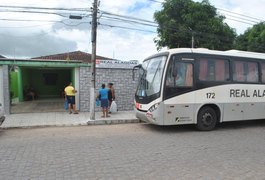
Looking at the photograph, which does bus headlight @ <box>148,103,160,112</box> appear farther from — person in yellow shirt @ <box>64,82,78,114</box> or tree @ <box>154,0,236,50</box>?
tree @ <box>154,0,236,50</box>

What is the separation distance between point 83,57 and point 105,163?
70.6ft

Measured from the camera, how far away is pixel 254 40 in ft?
83.6

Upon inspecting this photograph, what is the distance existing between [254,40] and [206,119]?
18.3 meters

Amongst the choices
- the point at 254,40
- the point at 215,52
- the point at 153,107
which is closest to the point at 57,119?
the point at 153,107

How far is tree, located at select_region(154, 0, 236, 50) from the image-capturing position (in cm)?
2200

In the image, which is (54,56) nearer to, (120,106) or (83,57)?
(83,57)

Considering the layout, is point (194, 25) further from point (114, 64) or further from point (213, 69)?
point (213, 69)

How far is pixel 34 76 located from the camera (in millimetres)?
24984

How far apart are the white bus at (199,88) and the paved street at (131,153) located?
67cm

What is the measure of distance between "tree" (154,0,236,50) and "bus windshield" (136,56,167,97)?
1194cm

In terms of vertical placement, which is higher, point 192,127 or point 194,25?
point 194,25

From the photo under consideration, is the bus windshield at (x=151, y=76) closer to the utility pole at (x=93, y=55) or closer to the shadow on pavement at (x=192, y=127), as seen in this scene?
the shadow on pavement at (x=192, y=127)

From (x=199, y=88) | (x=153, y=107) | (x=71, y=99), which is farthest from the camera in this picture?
(x=71, y=99)

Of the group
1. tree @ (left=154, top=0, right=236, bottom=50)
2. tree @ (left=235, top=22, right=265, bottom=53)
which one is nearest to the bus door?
tree @ (left=154, top=0, right=236, bottom=50)
